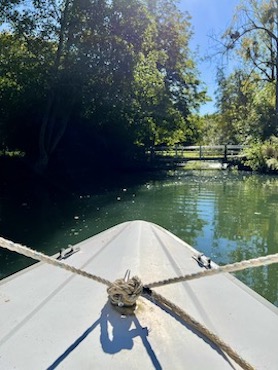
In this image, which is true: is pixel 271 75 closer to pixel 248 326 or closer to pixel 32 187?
pixel 32 187

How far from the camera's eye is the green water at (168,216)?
205 inches

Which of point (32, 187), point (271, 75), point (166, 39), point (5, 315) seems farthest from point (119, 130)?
point (5, 315)

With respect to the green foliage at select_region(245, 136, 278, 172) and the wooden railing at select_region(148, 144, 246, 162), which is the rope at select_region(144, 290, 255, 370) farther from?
the wooden railing at select_region(148, 144, 246, 162)

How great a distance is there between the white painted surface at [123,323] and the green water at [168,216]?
78.1 inches

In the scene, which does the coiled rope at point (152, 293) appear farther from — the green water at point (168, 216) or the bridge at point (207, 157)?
the bridge at point (207, 157)

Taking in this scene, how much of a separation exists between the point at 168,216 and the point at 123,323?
5953 mm

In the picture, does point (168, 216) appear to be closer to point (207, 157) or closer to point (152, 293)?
point (152, 293)

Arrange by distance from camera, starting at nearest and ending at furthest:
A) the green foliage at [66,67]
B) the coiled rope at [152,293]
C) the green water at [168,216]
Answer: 1. the coiled rope at [152,293]
2. the green water at [168,216]
3. the green foliage at [66,67]

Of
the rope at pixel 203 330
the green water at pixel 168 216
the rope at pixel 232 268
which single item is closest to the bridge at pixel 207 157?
the green water at pixel 168 216

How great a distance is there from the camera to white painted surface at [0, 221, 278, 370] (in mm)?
1448

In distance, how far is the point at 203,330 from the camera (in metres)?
1.60

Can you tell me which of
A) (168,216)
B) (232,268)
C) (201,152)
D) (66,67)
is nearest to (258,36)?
(201,152)

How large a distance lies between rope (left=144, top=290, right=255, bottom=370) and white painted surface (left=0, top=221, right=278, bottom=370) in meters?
0.03

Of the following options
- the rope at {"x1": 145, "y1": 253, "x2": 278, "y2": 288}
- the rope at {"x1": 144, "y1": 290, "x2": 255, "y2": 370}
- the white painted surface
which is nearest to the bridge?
the white painted surface
